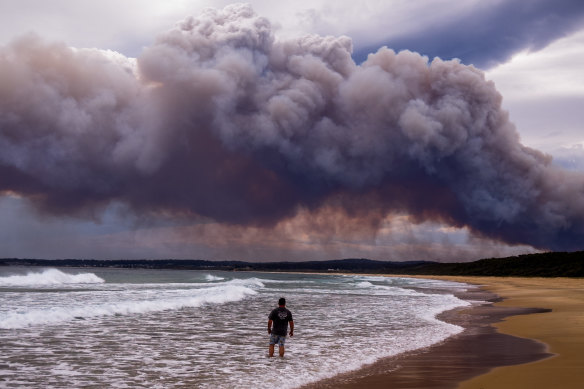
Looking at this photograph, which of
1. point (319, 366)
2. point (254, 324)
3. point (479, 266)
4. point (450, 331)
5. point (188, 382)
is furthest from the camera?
point (479, 266)

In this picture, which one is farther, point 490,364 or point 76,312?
point 76,312

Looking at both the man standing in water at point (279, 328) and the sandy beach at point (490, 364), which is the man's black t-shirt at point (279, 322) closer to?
the man standing in water at point (279, 328)

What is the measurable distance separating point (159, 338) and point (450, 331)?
432 inches

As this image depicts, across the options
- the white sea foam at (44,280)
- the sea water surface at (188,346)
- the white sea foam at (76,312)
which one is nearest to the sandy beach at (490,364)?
the sea water surface at (188,346)

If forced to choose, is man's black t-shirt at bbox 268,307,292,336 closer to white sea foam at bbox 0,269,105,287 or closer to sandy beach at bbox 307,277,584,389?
sandy beach at bbox 307,277,584,389

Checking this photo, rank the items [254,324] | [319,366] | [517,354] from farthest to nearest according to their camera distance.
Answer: [254,324] → [517,354] → [319,366]

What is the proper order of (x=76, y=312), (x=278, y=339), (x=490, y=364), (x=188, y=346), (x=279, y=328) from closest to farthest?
(x=490, y=364) → (x=279, y=328) → (x=278, y=339) → (x=188, y=346) → (x=76, y=312)

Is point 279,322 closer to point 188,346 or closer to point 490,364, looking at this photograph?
point 188,346

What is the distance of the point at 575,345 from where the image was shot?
14.8 metres

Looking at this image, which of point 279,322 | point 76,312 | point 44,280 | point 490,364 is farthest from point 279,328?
point 44,280

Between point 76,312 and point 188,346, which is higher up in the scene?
point 188,346

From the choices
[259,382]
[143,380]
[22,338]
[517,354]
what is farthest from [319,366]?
[22,338]

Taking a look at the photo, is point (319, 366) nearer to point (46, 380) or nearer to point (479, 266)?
point (46, 380)

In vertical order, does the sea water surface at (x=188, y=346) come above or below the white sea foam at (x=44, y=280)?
above
